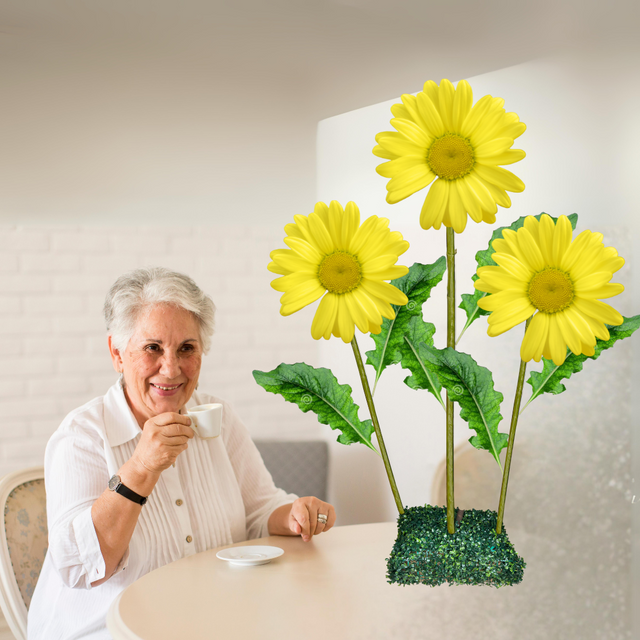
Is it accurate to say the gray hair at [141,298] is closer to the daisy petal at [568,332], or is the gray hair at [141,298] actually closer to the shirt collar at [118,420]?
the shirt collar at [118,420]

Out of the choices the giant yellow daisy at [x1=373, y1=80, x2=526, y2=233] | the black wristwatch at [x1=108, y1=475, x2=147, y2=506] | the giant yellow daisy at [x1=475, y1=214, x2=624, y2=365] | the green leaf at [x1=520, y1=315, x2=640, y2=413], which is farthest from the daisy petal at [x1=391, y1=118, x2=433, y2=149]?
the black wristwatch at [x1=108, y1=475, x2=147, y2=506]

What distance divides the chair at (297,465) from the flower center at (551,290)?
1.67 m

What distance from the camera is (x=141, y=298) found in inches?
Result: 52.9

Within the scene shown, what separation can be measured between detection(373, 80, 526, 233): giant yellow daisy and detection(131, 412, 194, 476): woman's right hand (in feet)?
2.48

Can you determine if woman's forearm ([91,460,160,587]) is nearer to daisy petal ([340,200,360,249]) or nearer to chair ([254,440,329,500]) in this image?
daisy petal ([340,200,360,249])

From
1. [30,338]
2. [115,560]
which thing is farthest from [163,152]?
[115,560]

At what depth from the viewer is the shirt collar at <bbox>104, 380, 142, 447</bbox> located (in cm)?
130

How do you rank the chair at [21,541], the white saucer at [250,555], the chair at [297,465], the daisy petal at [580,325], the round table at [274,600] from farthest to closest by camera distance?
the chair at [297,465], the chair at [21,541], the white saucer at [250,555], the round table at [274,600], the daisy petal at [580,325]

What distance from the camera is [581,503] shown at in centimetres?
90

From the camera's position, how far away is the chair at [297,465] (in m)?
2.09

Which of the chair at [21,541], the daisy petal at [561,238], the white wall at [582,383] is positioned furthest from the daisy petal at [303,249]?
the chair at [21,541]

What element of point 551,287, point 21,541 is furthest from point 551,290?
point 21,541

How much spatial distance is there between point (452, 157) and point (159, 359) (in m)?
0.95

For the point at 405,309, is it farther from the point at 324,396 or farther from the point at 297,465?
the point at 297,465
